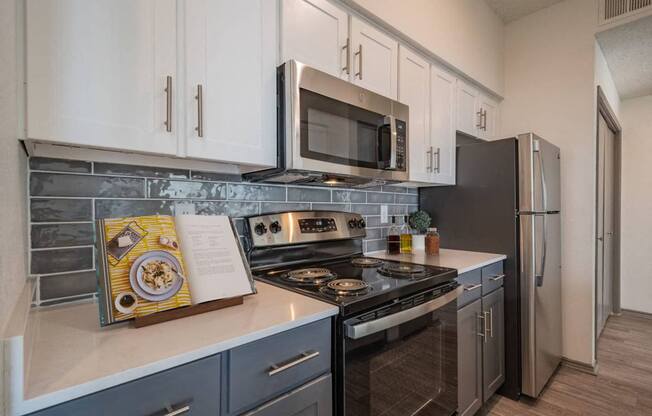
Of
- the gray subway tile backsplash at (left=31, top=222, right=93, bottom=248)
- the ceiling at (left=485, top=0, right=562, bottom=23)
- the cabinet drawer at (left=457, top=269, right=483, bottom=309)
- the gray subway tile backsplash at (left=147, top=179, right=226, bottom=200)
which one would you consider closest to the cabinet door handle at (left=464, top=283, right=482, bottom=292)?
the cabinet drawer at (left=457, top=269, right=483, bottom=309)

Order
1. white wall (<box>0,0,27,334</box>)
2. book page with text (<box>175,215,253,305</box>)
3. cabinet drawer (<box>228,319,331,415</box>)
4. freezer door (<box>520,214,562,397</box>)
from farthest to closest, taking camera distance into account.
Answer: freezer door (<box>520,214,562,397</box>)
book page with text (<box>175,215,253,305</box>)
cabinet drawer (<box>228,319,331,415</box>)
white wall (<box>0,0,27,334</box>)

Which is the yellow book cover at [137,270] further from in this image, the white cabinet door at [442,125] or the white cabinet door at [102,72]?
the white cabinet door at [442,125]

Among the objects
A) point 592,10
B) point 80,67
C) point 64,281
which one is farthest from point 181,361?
point 592,10

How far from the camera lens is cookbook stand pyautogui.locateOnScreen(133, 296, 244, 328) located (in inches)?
33.2

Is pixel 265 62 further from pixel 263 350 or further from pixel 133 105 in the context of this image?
pixel 263 350

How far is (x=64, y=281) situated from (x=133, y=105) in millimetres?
626

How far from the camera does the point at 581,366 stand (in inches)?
94.0

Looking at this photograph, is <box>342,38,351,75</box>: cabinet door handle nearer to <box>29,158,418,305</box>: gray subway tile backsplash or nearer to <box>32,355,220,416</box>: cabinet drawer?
<box>29,158,418,305</box>: gray subway tile backsplash

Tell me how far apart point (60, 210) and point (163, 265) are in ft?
1.50

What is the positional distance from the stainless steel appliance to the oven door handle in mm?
636

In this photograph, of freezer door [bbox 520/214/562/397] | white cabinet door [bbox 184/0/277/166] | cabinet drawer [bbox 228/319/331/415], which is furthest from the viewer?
freezer door [bbox 520/214/562/397]

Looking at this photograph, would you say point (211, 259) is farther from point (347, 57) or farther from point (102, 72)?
point (347, 57)

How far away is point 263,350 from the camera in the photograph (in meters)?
0.82

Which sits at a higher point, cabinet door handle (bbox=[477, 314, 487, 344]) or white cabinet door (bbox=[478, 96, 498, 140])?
white cabinet door (bbox=[478, 96, 498, 140])
